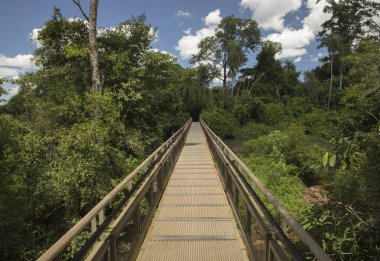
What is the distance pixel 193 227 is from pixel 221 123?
36.7 meters

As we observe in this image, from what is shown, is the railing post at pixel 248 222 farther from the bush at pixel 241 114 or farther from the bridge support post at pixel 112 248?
the bush at pixel 241 114

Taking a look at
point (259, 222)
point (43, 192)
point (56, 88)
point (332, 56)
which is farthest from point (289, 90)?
point (259, 222)

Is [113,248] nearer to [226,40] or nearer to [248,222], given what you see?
[248,222]

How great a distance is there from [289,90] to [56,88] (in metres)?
50.7

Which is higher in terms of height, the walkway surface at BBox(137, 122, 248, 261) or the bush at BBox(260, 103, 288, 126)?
the bush at BBox(260, 103, 288, 126)

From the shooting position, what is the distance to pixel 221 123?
42.1 metres

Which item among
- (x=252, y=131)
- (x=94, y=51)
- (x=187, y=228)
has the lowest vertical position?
(x=252, y=131)

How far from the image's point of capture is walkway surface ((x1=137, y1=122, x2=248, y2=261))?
4609 mm

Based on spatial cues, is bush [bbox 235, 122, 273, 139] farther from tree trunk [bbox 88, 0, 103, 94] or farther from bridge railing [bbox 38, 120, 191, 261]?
bridge railing [bbox 38, 120, 191, 261]

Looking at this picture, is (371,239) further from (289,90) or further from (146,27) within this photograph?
(289,90)

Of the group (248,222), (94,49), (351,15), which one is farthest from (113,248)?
(351,15)

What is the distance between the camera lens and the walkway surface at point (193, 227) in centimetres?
461

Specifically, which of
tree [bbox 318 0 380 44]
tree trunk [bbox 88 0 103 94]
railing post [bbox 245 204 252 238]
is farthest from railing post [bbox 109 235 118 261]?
tree [bbox 318 0 380 44]

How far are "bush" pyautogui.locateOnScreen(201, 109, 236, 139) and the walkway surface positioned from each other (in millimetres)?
32132
